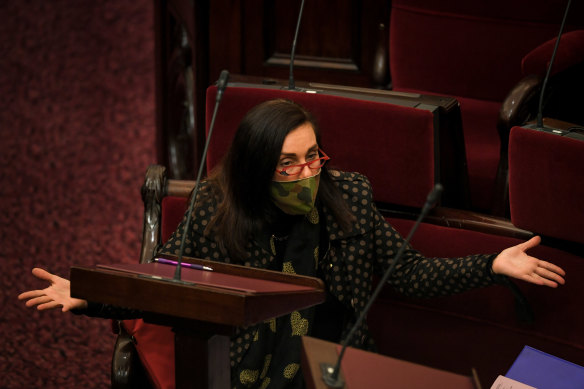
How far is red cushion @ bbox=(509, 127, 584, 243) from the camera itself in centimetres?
75

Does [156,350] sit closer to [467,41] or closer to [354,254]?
[354,254]

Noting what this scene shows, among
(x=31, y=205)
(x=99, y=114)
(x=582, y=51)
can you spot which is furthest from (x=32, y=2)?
(x=582, y=51)

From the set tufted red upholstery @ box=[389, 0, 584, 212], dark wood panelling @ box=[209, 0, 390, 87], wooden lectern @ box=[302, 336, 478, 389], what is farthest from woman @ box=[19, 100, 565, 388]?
dark wood panelling @ box=[209, 0, 390, 87]

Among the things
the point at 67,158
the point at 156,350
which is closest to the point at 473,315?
the point at 156,350

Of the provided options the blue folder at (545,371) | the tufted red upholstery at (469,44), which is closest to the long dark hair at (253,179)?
the blue folder at (545,371)

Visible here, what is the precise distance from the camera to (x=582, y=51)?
1.07 m

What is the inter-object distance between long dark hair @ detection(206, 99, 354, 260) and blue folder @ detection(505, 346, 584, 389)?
21 centimetres

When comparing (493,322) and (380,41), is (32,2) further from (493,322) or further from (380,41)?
(493,322)

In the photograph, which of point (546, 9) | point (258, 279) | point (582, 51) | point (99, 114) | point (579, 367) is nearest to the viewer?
point (258, 279)

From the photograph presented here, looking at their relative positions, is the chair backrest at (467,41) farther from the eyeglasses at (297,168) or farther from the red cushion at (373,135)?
the eyeglasses at (297,168)

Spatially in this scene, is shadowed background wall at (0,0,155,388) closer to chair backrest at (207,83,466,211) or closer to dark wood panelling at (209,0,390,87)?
dark wood panelling at (209,0,390,87)

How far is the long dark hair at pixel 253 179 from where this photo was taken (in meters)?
0.79

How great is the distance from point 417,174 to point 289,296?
0.33 meters

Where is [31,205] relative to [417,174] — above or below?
below
